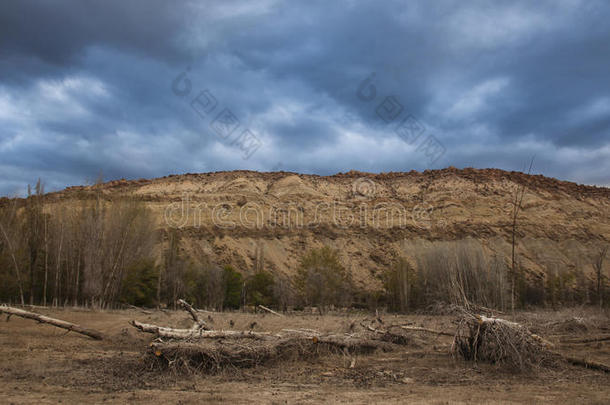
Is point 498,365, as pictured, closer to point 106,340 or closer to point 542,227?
point 106,340

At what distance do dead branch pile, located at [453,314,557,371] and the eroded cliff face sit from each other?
34.2m

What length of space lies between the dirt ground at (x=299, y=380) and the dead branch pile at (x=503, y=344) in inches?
9.8

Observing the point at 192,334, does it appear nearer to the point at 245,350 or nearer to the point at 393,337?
the point at 245,350

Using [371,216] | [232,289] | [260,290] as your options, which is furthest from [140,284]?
[371,216]

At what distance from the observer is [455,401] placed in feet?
22.5

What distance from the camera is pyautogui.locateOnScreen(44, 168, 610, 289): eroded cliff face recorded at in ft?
159

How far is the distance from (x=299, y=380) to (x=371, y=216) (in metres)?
49.2

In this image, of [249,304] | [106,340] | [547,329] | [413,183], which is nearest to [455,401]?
[547,329]

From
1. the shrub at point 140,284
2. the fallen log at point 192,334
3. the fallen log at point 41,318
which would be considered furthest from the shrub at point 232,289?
the fallen log at point 192,334

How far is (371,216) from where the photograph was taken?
5712cm

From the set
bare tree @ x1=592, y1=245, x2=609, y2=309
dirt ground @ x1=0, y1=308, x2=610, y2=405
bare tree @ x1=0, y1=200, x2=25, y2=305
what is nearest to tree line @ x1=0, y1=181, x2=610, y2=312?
bare tree @ x1=0, y1=200, x2=25, y2=305

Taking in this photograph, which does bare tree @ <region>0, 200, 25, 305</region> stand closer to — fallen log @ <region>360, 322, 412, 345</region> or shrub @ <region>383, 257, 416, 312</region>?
fallen log @ <region>360, 322, 412, 345</region>

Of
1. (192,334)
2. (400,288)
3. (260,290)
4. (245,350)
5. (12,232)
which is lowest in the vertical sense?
(260,290)

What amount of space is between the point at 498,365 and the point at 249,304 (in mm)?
27703
